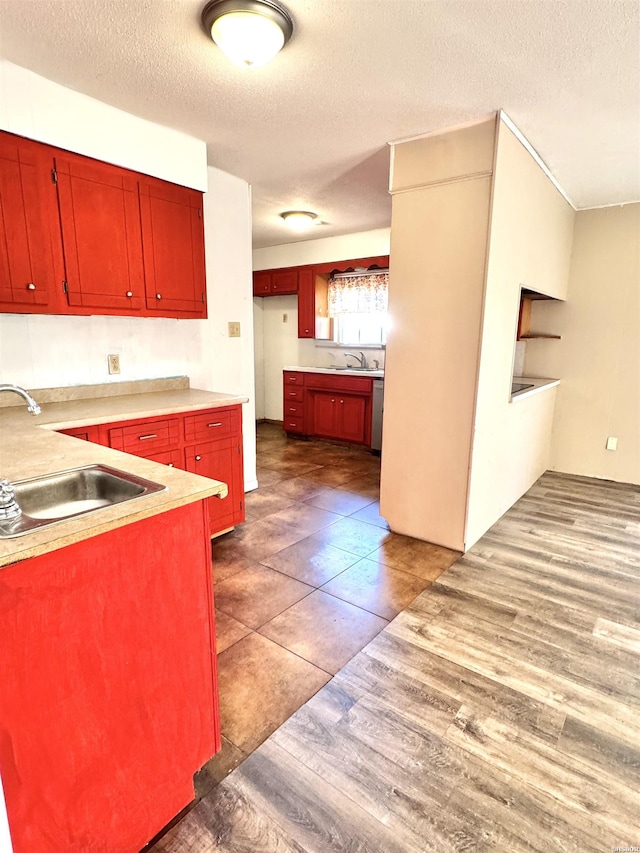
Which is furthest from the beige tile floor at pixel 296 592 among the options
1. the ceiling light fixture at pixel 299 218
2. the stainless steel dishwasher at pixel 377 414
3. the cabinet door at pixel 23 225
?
the ceiling light fixture at pixel 299 218

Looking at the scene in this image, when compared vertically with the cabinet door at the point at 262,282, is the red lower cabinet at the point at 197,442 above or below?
below

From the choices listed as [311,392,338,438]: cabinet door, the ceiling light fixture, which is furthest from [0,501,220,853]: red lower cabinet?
[311,392,338,438]: cabinet door

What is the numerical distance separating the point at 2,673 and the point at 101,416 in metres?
1.46

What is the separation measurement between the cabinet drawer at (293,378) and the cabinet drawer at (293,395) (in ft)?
0.25

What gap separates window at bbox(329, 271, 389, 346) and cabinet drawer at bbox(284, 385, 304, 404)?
0.88 meters

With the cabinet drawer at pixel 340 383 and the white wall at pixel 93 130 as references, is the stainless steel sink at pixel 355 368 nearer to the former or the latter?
the cabinet drawer at pixel 340 383

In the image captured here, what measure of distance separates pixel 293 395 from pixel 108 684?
4940 millimetres

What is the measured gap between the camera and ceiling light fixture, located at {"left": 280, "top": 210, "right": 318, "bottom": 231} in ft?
14.1

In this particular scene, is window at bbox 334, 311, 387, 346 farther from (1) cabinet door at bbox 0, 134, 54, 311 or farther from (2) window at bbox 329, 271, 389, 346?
(1) cabinet door at bbox 0, 134, 54, 311

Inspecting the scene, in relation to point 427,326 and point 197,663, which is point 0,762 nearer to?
point 197,663

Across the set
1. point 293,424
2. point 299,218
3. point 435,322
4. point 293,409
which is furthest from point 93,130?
point 293,424

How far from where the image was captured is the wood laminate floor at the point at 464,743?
1246 mm

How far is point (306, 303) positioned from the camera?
576 cm

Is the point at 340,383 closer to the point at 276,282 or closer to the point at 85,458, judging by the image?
the point at 276,282
